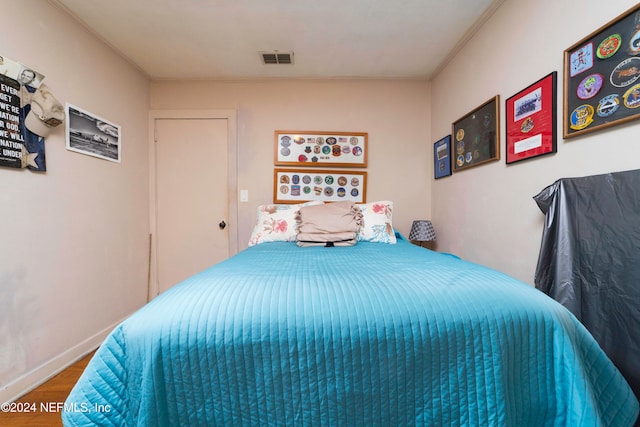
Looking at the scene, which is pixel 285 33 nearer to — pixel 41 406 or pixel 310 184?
pixel 310 184

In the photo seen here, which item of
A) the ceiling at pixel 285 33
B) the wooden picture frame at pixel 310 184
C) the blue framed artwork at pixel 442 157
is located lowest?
the wooden picture frame at pixel 310 184

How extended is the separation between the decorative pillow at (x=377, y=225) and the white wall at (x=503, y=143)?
2.02ft

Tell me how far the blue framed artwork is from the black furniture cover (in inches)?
44.7

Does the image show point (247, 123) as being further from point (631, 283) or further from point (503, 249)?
point (631, 283)

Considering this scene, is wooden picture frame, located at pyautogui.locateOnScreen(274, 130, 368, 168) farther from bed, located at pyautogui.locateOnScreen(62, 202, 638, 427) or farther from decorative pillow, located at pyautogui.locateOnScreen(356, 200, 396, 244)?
bed, located at pyautogui.locateOnScreen(62, 202, 638, 427)

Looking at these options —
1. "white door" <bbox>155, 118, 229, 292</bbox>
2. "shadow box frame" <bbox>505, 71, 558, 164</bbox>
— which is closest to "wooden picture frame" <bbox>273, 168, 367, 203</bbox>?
"white door" <bbox>155, 118, 229, 292</bbox>

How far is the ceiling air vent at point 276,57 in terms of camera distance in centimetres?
218

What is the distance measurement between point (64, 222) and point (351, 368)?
6.66 ft

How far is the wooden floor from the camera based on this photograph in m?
1.20

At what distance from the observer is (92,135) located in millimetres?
1877

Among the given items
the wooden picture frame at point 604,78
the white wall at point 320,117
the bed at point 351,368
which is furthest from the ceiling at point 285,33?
the bed at point 351,368

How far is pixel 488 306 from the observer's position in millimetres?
735

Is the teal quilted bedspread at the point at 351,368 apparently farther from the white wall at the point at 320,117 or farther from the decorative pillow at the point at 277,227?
the white wall at the point at 320,117

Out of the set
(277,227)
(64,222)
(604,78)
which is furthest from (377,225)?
(64,222)
